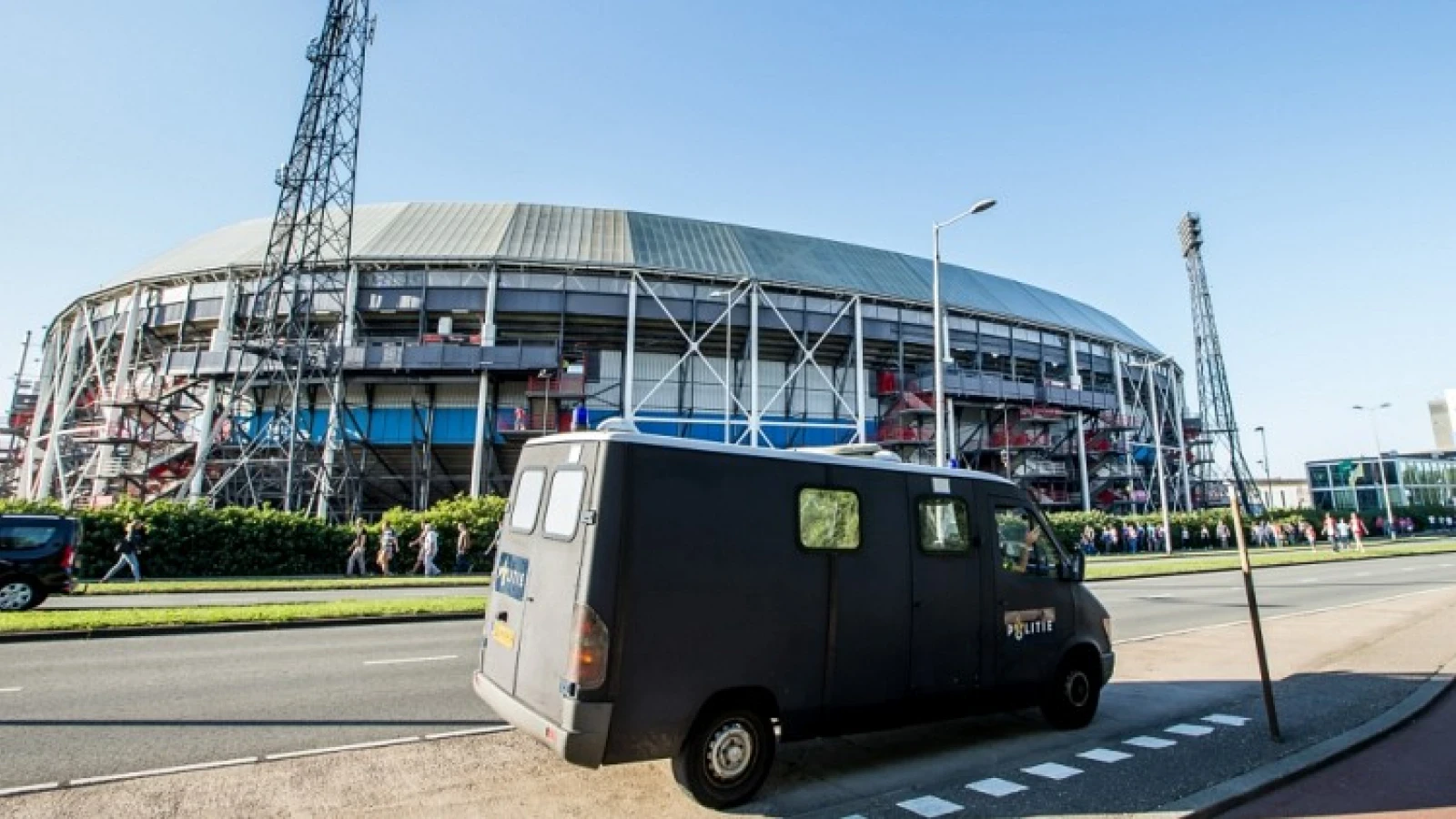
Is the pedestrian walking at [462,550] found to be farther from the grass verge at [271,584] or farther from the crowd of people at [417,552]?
the grass verge at [271,584]

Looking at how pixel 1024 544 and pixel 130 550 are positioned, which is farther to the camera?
pixel 130 550

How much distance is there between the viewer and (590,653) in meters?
4.05

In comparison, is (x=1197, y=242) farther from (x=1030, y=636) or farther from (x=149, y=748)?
(x=149, y=748)

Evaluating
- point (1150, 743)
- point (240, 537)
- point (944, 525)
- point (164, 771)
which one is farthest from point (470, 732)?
point (240, 537)

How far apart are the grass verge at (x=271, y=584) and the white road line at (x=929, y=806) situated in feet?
48.1

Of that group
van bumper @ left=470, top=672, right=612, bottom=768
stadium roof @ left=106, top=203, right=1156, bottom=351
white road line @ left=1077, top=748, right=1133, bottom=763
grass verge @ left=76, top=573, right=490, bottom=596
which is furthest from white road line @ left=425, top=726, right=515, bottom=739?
stadium roof @ left=106, top=203, right=1156, bottom=351

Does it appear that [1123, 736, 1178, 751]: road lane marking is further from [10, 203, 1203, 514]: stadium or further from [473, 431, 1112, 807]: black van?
[10, 203, 1203, 514]: stadium

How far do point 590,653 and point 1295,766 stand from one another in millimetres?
5072

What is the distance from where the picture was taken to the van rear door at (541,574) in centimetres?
428

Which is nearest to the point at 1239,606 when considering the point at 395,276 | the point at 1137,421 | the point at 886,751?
the point at 886,751

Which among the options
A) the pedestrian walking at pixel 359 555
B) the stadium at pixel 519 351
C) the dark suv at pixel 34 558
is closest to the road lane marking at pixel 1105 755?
the dark suv at pixel 34 558

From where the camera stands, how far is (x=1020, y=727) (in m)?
6.25

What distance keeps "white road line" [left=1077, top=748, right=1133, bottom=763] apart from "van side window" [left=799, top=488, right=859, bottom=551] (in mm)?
2436

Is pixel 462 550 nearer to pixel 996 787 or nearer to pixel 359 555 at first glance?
pixel 359 555
